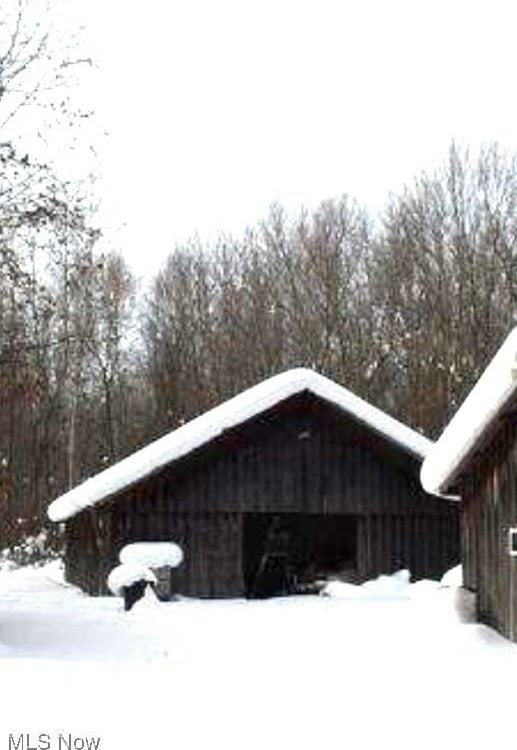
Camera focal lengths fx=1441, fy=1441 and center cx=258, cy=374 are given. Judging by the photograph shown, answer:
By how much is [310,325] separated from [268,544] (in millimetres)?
23488

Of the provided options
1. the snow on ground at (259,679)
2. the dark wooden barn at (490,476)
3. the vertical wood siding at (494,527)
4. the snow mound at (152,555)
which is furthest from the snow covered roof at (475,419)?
the snow mound at (152,555)

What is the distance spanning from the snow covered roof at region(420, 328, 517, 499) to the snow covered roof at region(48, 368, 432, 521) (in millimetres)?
6900

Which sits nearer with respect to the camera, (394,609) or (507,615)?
(507,615)


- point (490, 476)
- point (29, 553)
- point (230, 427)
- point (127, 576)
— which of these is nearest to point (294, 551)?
point (230, 427)

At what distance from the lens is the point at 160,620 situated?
72.2 ft

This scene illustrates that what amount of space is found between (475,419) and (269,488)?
37.6ft

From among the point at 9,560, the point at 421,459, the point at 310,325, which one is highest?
the point at 310,325

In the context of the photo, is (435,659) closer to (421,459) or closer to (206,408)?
(421,459)

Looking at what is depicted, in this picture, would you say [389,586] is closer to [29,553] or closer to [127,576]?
[127,576]

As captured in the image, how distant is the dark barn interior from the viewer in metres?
28.1

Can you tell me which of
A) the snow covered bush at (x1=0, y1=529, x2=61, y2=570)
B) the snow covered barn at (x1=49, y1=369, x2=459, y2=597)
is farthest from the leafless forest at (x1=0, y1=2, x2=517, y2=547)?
the snow covered barn at (x1=49, y1=369, x2=459, y2=597)

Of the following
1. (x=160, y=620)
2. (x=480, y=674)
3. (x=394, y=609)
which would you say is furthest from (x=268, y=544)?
(x=480, y=674)

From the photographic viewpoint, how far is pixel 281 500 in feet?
94.2

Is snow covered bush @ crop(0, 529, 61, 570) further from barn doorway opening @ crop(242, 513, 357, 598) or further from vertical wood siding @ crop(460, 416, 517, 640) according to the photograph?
vertical wood siding @ crop(460, 416, 517, 640)
